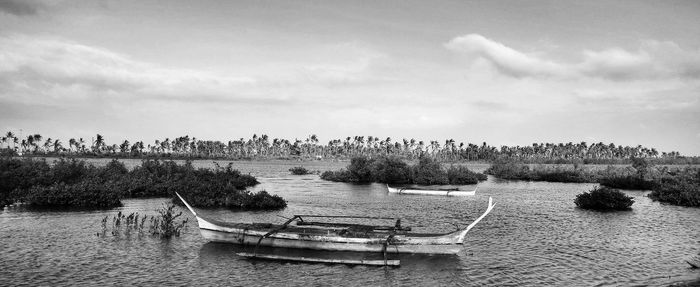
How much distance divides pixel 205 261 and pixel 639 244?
25.7 m

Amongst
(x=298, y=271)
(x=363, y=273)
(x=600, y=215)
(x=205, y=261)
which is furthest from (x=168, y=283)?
(x=600, y=215)

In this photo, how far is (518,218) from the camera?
40.0 metres

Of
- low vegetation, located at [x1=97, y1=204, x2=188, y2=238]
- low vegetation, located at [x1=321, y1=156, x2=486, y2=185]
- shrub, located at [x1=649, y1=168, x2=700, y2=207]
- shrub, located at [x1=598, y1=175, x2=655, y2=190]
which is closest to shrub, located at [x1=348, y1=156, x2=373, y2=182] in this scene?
low vegetation, located at [x1=321, y1=156, x2=486, y2=185]

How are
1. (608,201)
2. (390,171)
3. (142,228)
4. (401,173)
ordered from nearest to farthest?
1. (142,228)
2. (608,201)
3. (401,173)
4. (390,171)

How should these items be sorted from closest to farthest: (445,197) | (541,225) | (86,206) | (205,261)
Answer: (205,261) → (541,225) → (86,206) → (445,197)

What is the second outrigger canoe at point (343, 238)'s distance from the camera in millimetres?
23797

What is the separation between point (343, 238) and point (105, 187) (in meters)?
29.3

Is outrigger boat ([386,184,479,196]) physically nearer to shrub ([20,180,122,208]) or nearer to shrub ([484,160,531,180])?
shrub ([20,180,122,208])

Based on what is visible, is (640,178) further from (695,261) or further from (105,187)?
(105,187)

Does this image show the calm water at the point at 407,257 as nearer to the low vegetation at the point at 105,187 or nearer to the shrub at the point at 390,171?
the low vegetation at the point at 105,187

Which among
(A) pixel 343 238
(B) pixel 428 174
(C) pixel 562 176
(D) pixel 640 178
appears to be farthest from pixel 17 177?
(C) pixel 562 176

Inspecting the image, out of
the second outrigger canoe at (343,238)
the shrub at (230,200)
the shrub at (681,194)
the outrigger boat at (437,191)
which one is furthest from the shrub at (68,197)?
the shrub at (681,194)

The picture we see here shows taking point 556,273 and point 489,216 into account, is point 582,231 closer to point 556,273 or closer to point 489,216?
point 489,216

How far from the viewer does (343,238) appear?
78.7ft
